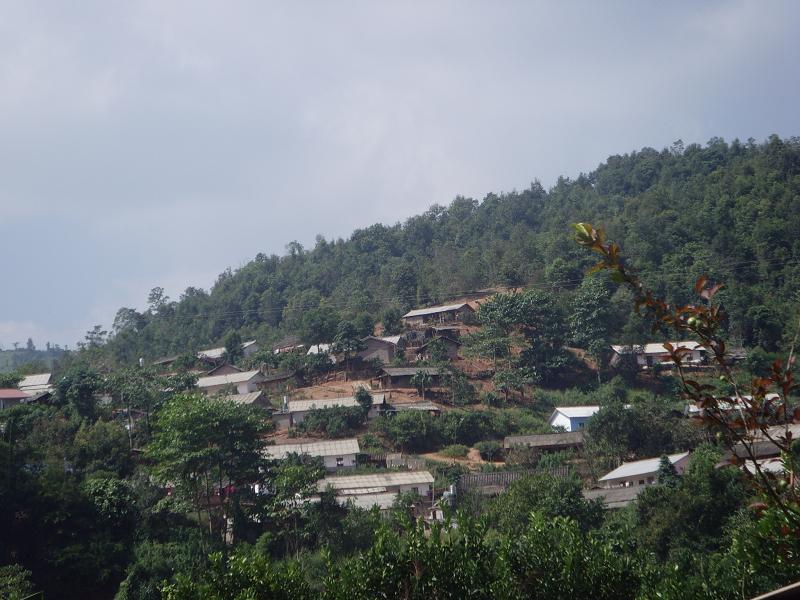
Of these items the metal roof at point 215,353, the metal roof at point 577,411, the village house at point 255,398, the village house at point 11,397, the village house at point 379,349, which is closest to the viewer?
the metal roof at point 577,411

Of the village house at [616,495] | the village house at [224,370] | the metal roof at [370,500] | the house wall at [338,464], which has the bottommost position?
the village house at [616,495]

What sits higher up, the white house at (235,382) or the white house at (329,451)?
the white house at (235,382)

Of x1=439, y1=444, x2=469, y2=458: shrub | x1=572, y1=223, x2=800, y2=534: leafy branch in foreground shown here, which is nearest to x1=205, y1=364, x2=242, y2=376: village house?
x1=439, y1=444, x2=469, y2=458: shrub

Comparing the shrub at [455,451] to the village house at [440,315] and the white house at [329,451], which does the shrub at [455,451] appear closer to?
the white house at [329,451]

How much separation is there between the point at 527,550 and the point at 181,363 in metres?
33.0

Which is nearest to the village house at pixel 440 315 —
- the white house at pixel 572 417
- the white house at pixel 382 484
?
the white house at pixel 572 417

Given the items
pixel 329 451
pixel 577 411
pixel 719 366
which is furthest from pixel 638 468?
pixel 719 366

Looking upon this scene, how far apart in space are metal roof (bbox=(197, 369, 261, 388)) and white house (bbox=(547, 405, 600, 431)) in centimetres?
1450

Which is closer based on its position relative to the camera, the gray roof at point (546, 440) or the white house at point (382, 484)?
the white house at point (382, 484)

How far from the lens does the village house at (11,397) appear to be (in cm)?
2927

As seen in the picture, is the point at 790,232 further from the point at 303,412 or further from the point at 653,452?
the point at 303,412

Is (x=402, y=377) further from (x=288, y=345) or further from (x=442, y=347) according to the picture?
(x=288, y=345)

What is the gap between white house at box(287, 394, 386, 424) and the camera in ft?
96.5

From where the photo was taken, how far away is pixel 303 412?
29.4 metres
